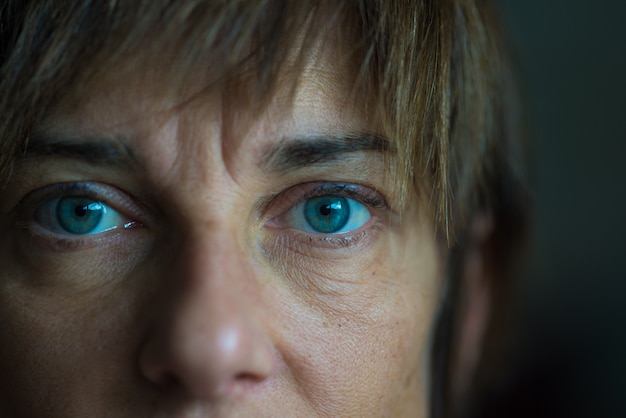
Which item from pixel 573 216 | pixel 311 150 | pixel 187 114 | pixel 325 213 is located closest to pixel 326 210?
pixel 325 213

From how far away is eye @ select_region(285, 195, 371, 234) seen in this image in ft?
3.20

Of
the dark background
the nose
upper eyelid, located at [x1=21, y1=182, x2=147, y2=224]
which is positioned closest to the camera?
the nose

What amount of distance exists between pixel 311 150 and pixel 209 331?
0.25m

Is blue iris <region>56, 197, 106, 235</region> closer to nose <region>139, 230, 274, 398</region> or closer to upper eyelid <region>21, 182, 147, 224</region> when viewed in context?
upper eyelid <region>21, 182, 147, 224</region>

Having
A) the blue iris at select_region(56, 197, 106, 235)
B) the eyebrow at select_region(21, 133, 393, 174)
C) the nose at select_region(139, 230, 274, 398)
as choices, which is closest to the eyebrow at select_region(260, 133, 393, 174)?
the eyebrow at select_region(21, 133, 393, 174)

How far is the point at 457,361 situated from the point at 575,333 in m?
0.63

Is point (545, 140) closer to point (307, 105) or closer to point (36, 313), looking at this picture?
point (307, 105)

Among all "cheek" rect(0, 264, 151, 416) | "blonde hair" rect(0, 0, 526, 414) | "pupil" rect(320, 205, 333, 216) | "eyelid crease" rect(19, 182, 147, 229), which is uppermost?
"blonde hair" rect(0, 0, 526, 414)

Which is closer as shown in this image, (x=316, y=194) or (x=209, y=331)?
(x=209, y=331)

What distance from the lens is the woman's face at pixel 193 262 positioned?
848mm

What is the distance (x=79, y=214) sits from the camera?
37.3 inches

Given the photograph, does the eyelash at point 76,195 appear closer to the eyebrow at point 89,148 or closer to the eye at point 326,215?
the eyebrow at point 89,148

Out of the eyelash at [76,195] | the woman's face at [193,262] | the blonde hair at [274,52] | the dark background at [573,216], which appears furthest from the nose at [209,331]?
the dark background at [573,216]

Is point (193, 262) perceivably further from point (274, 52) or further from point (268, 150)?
point (274, 52)
